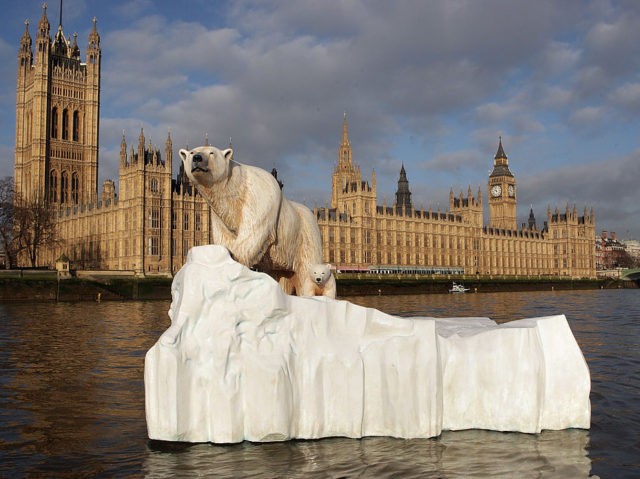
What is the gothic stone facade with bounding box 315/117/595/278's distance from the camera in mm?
92562

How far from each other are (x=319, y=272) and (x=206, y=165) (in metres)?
2.25

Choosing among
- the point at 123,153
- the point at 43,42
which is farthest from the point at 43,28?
the point at 123,153

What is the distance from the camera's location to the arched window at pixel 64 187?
101188 mm

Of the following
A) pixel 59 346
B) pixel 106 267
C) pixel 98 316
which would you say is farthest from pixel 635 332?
pixel 106 267

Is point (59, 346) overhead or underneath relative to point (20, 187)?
underneath

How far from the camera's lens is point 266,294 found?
7.74 metres

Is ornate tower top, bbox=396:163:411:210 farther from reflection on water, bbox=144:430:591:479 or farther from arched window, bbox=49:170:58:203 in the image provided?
reflection on water, bbox=144:430:591:479

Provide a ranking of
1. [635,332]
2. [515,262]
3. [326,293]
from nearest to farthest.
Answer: [326,293] < [635,332] < [515,262]

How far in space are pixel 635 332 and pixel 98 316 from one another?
22.6m

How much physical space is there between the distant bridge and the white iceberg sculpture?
11747 cm

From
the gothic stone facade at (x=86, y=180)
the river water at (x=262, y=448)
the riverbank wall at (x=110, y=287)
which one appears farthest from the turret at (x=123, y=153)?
the river water at (x=262, y=448)

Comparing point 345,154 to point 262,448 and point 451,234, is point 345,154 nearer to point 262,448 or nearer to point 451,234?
point 451,234

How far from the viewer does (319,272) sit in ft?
29.4

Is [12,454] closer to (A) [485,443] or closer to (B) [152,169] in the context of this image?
(A) [485,443]
